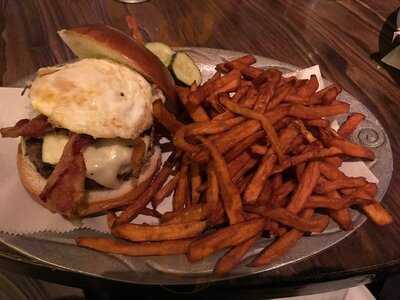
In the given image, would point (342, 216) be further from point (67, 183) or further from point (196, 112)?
point (67, 183)

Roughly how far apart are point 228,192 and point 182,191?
0.59 feet

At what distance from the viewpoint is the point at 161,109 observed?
1252mm

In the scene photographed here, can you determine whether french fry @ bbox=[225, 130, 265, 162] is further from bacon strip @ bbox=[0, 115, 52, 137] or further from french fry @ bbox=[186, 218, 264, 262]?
bacon strip @ bbox=[0, 115, 52, 137]

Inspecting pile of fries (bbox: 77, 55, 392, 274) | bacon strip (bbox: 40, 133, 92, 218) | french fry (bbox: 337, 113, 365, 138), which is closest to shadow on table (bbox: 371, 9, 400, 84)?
french fry (bbox: 337, 113, 365, 138)

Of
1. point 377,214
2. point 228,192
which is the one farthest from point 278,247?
point 377,214

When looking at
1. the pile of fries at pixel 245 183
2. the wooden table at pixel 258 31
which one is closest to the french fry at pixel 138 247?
the pile of fries at pixel 245 183

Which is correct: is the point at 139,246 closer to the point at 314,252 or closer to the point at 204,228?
the point at 204,228

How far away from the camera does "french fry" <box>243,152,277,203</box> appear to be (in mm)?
1151

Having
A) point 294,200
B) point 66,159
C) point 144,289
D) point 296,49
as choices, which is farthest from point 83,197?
point 296,49

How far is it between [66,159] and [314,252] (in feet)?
2.17

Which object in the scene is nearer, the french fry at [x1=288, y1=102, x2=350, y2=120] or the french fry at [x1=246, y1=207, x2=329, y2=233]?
→ the french fry at [x1=246, y1=207, x2=329, y2=233]

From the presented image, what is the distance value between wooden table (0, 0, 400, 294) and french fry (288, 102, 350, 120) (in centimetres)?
31

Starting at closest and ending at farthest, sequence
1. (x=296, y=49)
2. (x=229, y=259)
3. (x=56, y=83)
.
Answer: (x=229, y=259)
(x=56, y=83)
(x=296, y=49)

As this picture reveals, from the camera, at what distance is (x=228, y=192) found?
1.13 m
